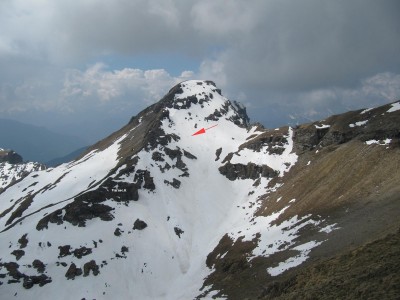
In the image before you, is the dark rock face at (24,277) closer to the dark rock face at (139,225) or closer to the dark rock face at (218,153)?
the dark rock face at (139,225)

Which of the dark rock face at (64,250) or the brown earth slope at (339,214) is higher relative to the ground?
the dark rock face at (64,250)

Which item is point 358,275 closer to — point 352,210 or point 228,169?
point 352,210

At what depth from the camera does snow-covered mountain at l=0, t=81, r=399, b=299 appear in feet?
250

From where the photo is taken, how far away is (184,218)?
12194 cm

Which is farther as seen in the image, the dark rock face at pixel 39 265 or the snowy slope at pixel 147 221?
the dark rock face at pixel 39 265

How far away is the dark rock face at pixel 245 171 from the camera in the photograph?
5333 inches

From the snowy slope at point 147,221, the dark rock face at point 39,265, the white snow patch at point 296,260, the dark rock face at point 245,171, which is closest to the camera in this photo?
the white snow patch at point 296,260

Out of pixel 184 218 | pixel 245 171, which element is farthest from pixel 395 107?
pixel 184 218

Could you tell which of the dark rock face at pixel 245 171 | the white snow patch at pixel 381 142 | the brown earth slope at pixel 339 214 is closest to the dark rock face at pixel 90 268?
the brown earth slope at pixel 339 214

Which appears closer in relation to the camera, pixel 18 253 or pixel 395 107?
pixel 18 253

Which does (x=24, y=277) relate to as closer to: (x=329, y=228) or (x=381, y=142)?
(x=329, y=228)

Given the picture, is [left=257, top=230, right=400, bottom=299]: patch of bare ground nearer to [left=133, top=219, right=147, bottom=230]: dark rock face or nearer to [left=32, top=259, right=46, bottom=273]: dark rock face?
[left=32, top=259, right=46, bottom=273]: dark rock face

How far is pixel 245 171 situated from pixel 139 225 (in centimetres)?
5370

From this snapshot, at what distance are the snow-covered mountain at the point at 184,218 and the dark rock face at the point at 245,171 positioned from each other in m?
0.47
